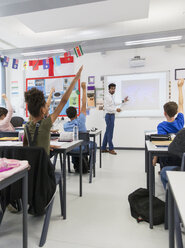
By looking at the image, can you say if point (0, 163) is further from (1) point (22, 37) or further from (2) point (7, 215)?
(1) point (22, 37)

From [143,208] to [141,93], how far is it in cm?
386

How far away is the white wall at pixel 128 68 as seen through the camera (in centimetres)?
498

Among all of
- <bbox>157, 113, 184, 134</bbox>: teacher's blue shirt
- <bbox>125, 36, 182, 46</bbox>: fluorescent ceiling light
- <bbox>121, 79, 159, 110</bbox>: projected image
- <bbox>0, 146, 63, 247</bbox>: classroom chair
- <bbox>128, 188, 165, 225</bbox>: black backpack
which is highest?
<bbox>125, 36, 182, 46</bbox>: fluorescent ceiling light

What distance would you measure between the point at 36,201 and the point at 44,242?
40 cm

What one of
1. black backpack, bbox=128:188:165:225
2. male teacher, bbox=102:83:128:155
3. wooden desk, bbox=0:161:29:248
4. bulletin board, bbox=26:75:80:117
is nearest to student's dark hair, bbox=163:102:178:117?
black backpack, bbox=128:188:165:225

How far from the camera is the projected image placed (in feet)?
16.8

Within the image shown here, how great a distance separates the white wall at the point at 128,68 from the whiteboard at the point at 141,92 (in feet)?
0.45

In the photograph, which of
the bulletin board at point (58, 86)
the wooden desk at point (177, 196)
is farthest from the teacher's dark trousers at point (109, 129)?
the wooden desk at point (177, 196)

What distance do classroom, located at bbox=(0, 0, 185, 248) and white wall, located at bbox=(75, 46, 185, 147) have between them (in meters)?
0.03

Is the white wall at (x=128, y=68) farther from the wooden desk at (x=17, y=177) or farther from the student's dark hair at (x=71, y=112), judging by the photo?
the wooden desk at (x=17, y=177)

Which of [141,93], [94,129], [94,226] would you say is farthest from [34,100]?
[141,93]

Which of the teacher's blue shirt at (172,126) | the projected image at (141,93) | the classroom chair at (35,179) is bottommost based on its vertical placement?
the classroom chair at (35,179)

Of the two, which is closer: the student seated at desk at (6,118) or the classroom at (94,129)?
the classroom at (94,129)

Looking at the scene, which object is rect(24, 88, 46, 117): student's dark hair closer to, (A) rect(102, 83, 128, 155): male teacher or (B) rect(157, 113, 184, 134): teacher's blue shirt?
(B) rect(157, 113, 184, 134): teacher's blue shirt
